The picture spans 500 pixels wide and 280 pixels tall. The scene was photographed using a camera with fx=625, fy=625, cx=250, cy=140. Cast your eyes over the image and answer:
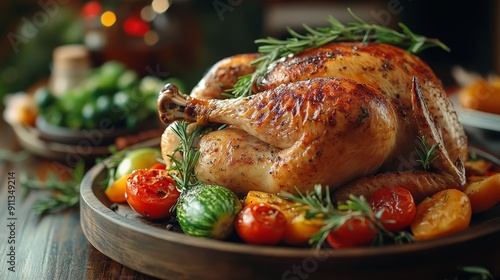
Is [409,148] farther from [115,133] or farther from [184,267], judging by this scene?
[115,133]

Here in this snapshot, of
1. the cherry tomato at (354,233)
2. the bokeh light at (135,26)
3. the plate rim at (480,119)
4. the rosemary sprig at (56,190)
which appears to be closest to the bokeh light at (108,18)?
the bokeh light at (135,26)

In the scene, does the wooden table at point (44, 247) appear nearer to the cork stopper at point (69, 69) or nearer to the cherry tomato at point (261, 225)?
the cherry tomato at point (261, 225)

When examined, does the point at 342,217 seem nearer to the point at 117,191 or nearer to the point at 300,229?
the point at 300,229

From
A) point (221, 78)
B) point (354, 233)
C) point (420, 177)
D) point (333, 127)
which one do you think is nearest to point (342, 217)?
point (354, 233)

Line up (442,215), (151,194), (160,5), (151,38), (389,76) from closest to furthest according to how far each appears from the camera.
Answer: (442,215) → (151,194) → (389,76) → (151,38) → (160,5)

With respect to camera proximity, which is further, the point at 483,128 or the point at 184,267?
the point at 483,128

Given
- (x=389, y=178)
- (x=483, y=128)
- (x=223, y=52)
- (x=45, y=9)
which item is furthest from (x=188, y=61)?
(x=389, y=178)
